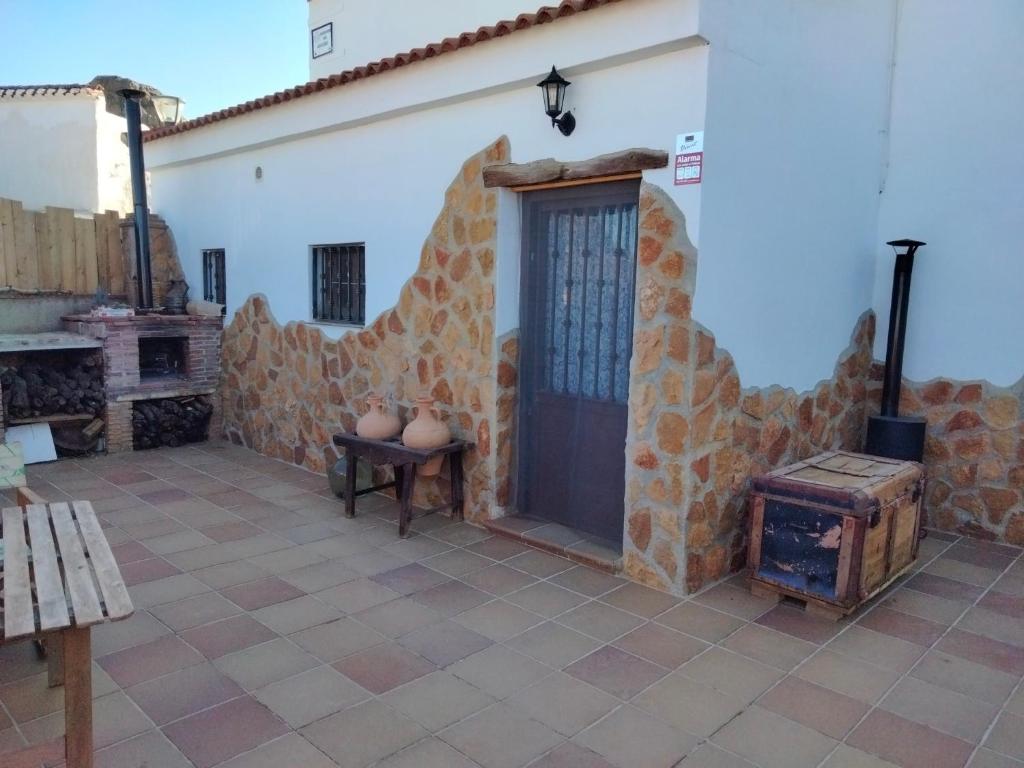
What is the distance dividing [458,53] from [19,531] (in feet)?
13.1

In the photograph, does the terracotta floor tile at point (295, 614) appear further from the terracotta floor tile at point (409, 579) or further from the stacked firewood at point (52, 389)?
the stacked firewood at point (52, 389)

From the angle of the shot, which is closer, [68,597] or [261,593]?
[68,597]

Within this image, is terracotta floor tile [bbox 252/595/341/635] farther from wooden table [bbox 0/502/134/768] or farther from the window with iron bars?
the window with iron bars

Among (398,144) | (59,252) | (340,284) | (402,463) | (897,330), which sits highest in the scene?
(398,144)

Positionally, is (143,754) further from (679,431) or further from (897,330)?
(897,330)

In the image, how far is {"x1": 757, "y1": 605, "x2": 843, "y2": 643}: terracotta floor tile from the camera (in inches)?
150

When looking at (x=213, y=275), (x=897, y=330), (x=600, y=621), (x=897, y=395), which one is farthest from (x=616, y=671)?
(x=213, y=275)

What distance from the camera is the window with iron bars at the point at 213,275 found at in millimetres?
8258

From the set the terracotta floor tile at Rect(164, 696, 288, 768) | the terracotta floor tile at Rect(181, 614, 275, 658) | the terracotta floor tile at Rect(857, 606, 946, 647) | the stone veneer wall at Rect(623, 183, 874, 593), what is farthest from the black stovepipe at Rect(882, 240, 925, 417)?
the terracotta floor tile at Rect(164, 696, 288, 768)

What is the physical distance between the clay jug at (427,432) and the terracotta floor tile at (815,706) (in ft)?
9.14

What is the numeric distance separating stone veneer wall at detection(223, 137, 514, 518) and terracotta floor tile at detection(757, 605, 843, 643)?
210 cm

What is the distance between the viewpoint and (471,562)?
4734 mm

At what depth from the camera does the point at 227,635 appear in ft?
12.2

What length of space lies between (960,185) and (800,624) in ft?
11.4
